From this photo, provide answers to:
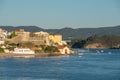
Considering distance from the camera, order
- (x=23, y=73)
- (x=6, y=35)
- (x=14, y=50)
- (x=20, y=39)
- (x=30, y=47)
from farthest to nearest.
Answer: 1. (x=6, y=35)
2. (x=20, y=39)
3. (x=30, y=47)
4. (x=14, y=50)
5. (x=23, y=73)

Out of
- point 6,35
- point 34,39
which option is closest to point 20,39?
point 34,39

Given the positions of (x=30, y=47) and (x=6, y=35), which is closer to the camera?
(x=30, y=47)

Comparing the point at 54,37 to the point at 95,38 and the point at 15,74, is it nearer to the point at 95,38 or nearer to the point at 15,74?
the point at 15,74

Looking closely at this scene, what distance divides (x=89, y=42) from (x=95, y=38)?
9.23 ft

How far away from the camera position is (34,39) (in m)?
44.8

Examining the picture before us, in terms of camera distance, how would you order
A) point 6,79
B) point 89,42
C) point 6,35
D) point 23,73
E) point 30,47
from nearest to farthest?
point 6,79, point 23,73, point 30,47, point 6,35, point 89,42

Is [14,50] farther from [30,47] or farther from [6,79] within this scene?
[6,79]

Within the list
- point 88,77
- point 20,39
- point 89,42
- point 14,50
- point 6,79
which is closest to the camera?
point 6,79

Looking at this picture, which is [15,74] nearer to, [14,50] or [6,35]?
[14,50]

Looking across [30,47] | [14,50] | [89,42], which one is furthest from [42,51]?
[89,42]

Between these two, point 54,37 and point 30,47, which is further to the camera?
point 54,37

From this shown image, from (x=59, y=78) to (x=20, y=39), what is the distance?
85.6ft

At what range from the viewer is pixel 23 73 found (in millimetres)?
20156

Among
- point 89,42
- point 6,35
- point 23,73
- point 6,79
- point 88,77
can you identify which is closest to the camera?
point 6,79
